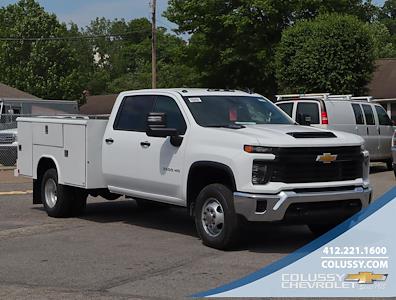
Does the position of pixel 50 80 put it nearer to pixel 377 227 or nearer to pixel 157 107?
pixel 157 107

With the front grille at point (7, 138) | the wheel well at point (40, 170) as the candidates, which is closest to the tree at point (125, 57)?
the front grille at point (7, 138)

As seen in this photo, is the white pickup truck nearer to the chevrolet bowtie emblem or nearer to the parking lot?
the chevrolet bowtie emblem

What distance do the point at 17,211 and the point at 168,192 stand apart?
4.15 metres

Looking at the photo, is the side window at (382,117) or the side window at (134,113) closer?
the side window at (134,113)

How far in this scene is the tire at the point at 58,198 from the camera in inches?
429

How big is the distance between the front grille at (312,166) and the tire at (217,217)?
66 cm

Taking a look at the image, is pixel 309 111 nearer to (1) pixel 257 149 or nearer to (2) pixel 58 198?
(2) pixel 58 198

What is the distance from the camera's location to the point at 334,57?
97.5ft

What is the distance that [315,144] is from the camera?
312 inches

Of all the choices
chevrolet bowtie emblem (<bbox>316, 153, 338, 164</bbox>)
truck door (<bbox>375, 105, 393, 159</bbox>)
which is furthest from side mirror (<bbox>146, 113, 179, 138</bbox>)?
truck door (<bbox>375, 105, 393, 159</bbox>)

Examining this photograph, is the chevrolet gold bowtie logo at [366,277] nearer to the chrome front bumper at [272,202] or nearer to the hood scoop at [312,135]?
the chrome front bumper at [272,202]

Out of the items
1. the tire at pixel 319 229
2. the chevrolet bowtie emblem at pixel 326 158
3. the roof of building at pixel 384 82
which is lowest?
the tire at pixel 319 229

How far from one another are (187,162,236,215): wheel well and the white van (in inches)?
297

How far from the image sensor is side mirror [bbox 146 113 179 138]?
8.70 meters
